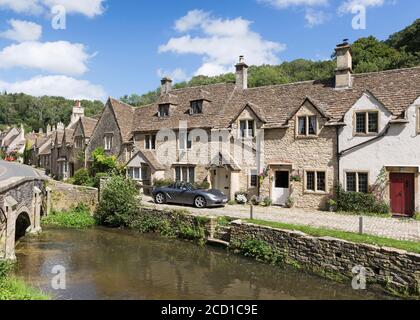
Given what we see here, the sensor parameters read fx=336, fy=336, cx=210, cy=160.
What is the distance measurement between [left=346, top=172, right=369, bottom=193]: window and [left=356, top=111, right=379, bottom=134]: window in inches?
101

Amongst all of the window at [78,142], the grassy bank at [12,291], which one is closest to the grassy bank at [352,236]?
the grassy bank at [12,291]

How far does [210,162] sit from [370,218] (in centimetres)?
1184

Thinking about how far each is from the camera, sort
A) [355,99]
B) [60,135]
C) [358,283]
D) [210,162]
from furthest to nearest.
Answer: [60,135], [210,162], [355,99], [358,283]

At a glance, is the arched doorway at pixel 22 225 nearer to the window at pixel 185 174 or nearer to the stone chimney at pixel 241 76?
the window at pixel 185 174

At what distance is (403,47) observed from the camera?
51.2 m

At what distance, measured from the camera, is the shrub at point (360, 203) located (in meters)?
19.2

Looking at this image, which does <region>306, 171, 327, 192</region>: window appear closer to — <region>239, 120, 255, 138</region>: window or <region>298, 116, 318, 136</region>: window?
<region>298, 116, 318, 136</region>: window

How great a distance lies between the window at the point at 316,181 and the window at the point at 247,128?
493 centimetres

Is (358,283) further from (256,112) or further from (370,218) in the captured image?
(256,112)

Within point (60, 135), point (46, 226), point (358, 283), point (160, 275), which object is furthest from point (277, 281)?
point (60, 135)

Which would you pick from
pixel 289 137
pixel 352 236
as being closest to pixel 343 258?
pixel 352 236

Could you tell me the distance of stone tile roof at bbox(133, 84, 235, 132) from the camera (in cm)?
2720

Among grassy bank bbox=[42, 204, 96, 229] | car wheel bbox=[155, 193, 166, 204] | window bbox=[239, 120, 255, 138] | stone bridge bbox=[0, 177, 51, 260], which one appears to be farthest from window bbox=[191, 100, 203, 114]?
stone bridge bbox=[0, 177, 51, 260]

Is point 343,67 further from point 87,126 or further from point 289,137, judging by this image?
point 87,126
